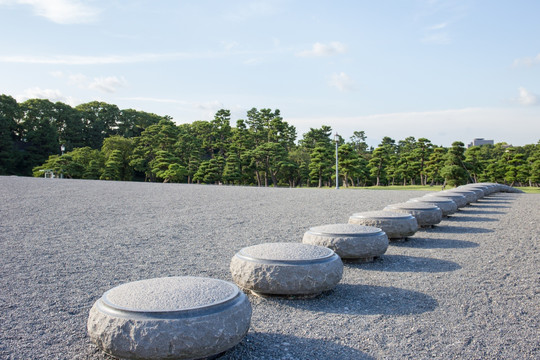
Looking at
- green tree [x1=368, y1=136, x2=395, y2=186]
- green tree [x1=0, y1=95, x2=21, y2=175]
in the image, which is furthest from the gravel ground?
green tree [x1=0, y1=95, x2=21, y2=175]

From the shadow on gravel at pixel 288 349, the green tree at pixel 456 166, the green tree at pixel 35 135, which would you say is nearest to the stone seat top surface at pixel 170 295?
the shadow on gravel at pixel 288 349

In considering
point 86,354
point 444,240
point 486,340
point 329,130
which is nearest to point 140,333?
point 86,354

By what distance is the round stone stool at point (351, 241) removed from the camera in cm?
491

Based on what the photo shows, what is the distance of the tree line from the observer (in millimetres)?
34062

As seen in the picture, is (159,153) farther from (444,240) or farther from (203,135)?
(444,240)

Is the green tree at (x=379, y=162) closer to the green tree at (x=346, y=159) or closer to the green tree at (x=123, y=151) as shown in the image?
the green tree at (x=346, y=159)

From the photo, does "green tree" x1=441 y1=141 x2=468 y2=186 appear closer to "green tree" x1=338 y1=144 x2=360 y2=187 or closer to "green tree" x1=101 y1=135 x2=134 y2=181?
"green tree" x1=338 y1=144 x2=360 y2=187

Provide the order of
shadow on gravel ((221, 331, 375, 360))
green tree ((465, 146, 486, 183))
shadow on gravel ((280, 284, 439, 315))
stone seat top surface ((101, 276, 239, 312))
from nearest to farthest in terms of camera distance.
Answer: stone seat top surface ((101, 276, 239, 312)), shadow on gravel ((221, 331, 375, 360)), shadow on gravel ((280, 284, 439, 315)), green tree ((465, 146, 486, 183))

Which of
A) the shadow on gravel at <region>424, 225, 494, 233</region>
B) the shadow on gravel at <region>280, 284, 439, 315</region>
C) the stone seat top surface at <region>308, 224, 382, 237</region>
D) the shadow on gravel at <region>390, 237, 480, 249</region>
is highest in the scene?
the stone seat top surface at <region>308, 224, 382, 237</region>

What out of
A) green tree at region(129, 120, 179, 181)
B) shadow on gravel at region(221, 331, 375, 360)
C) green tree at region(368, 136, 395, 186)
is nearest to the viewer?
shadow on gravel at region(221, 331, 375, 360)

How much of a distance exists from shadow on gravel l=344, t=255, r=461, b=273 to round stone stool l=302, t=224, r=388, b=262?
0.12 meters

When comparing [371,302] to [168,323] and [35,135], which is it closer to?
[168,323]

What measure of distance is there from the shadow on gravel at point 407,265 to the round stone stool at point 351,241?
122 mm

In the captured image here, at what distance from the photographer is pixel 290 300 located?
379 centimetres
